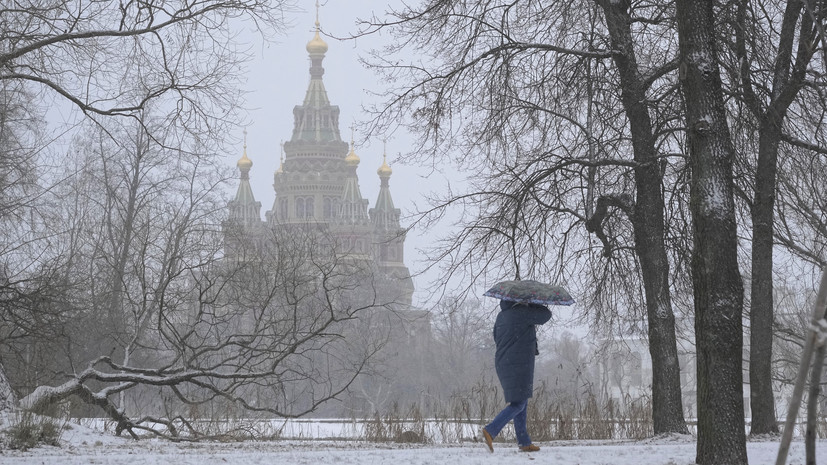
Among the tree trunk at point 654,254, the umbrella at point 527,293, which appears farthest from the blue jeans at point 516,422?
the tree trunk at point 654,254

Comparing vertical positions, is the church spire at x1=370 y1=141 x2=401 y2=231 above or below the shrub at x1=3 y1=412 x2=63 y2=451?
above

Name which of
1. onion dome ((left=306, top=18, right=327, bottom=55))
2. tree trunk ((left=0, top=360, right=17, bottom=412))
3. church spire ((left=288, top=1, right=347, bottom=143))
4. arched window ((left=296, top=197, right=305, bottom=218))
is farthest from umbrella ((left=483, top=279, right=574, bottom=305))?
onion dome ((left=306, top=18, right=327, bottom=55))

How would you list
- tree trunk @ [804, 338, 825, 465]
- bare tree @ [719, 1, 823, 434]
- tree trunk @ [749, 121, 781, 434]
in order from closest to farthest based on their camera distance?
1. tree trunk @ [804, 338, 825, 465]
2. bare tree @ [719, 1, 823, 434]
3. tree trunk @ [749, 121, 781, 434]

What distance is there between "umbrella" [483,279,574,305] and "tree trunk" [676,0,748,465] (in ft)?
5.78

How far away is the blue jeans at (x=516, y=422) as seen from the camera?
8195mm

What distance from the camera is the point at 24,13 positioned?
9734mm

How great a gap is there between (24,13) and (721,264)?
7.20 meters

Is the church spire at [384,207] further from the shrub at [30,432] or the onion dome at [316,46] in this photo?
the shrub at [30,432]

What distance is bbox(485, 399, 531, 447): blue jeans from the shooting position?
820 cm

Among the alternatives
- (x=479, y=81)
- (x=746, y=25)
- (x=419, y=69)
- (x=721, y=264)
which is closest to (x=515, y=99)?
(x=479, y=81)

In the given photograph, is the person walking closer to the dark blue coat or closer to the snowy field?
the dark blue coat

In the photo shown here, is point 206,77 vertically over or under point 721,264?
over

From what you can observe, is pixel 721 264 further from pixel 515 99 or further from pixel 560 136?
pixel 560 136

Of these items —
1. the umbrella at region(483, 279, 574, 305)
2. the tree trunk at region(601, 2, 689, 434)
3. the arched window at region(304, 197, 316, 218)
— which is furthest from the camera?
the arched window at region(304, 197, 316, 218)
